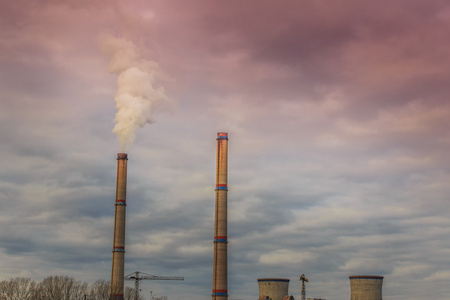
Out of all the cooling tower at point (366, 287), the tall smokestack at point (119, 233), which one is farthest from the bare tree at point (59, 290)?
the cooling tower at point (366, 287)

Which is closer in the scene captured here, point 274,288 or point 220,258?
point 220,258

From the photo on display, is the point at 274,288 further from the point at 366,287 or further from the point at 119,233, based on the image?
the point at 119,233

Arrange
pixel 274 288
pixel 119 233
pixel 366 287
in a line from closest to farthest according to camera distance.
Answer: pixel 119 233, pixel 274 288, pixel 366 287

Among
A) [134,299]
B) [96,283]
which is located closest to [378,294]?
[134,299]

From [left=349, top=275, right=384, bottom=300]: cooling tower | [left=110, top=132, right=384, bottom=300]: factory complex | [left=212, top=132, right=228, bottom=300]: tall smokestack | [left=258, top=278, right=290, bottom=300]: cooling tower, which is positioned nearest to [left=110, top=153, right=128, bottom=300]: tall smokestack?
[left=110, top=132, right=384, bottom=300]: factory complex

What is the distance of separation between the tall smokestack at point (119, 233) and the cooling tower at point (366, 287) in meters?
54.2

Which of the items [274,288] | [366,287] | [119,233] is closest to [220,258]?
[119,233]

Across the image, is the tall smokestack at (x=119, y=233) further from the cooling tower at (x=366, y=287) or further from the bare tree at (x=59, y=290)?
the cooling tower at (x=366, y=287)

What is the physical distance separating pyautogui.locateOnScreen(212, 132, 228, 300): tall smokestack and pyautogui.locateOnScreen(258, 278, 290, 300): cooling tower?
48628 mm

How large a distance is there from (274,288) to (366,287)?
18.5 m

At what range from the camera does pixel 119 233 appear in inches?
3408

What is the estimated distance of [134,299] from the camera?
115 meters

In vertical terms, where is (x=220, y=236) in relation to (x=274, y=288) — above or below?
above

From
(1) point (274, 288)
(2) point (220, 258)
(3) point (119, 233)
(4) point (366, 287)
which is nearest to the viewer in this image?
(2) point (220, 258)
